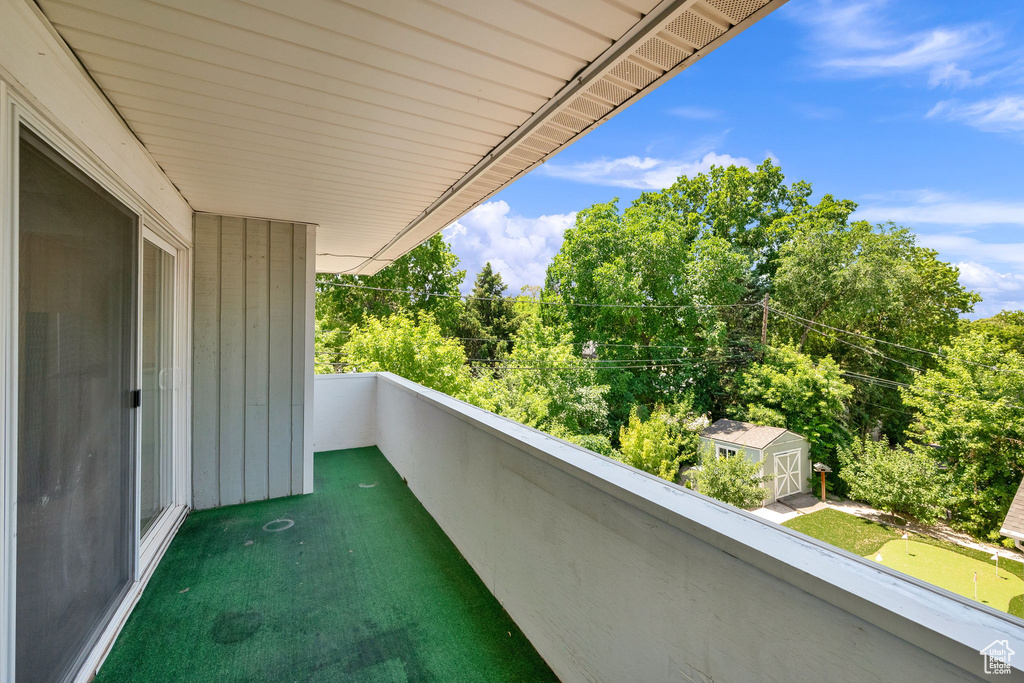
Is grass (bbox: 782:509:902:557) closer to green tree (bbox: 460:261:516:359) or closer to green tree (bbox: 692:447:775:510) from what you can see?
green tree (bbox: 692:447:775:510)

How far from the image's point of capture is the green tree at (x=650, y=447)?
42.9 feet

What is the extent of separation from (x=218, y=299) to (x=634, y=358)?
620 inches

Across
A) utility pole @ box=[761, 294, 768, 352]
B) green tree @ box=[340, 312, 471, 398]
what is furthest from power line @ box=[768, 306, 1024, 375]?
green tree @ box=[340, 312, 471, 398]

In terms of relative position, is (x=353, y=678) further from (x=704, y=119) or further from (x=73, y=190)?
(x=704, y=119)

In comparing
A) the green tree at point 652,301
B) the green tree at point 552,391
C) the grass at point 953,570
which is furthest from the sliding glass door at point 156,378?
the green tree at point 652,301

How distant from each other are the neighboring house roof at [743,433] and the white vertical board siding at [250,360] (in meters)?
14.4

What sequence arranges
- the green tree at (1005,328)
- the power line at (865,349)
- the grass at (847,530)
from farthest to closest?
the power line at (865,349), the green tree at (1005,328), the grass at (847,530)

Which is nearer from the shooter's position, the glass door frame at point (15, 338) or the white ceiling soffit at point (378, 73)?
the glass door frame at point (15, 338)

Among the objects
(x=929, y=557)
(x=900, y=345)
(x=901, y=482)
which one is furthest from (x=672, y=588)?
(x=900, y=345)

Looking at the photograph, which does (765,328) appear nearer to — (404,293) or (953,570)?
(953,570)

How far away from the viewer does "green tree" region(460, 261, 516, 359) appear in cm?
2292

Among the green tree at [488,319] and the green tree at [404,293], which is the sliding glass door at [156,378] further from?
the green tree at [488,319]

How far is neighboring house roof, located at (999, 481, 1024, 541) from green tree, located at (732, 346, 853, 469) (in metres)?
4.72

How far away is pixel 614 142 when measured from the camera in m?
36.7
